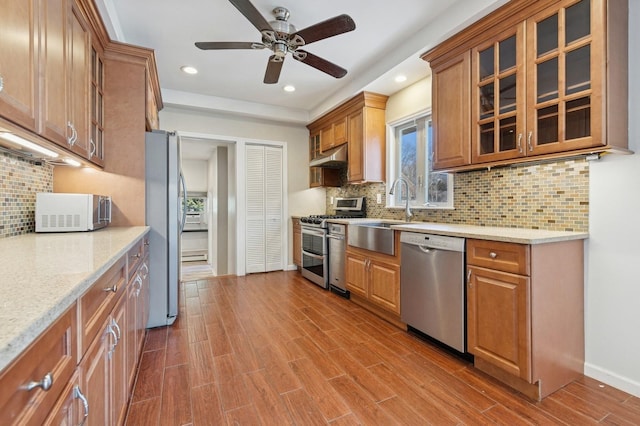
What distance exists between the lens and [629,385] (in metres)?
1.77

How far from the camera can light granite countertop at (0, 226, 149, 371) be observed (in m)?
0.52

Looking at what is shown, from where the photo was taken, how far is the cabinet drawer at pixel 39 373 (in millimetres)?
502

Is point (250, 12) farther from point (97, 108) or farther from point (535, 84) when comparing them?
point (535, 84)

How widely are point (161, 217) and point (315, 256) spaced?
2.04 metres

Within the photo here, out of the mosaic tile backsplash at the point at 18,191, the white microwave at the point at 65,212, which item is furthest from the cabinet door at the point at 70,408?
the white microwave at the point at 65,212

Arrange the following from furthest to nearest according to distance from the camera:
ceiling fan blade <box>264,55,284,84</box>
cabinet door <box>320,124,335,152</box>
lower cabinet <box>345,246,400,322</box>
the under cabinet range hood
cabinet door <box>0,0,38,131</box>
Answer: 1. cabinet door <box>320,124,335,152</box>
2. the under cabinet range hood
3. lower cabinet <box>345,246,400,322</box>
4. ceiling fan blade <box>264,55,284,84</box>
5. cabinet door <box>0,0,38,131</box>

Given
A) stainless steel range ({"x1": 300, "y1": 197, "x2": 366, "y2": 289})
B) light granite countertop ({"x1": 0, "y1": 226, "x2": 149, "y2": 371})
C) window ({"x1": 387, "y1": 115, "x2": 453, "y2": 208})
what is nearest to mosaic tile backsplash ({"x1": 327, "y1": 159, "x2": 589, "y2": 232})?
window ({"x1": 387, "y1": 115, "x2": 453, "y2": 208})

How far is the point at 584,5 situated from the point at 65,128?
3007 millimetres

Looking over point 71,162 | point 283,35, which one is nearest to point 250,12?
point 283,35

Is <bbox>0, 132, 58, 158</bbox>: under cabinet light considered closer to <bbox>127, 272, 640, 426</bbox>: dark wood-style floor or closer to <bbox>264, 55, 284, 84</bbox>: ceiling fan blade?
<bbox>127, 272, 640, 426</bbox>: dark wood-style floor

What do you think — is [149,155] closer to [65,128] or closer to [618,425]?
[65,128]

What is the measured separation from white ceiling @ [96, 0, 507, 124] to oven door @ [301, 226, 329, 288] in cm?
189

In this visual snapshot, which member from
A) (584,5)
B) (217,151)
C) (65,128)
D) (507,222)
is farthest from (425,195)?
(217,151)

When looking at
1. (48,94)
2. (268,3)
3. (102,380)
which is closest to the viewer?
(102,380)
